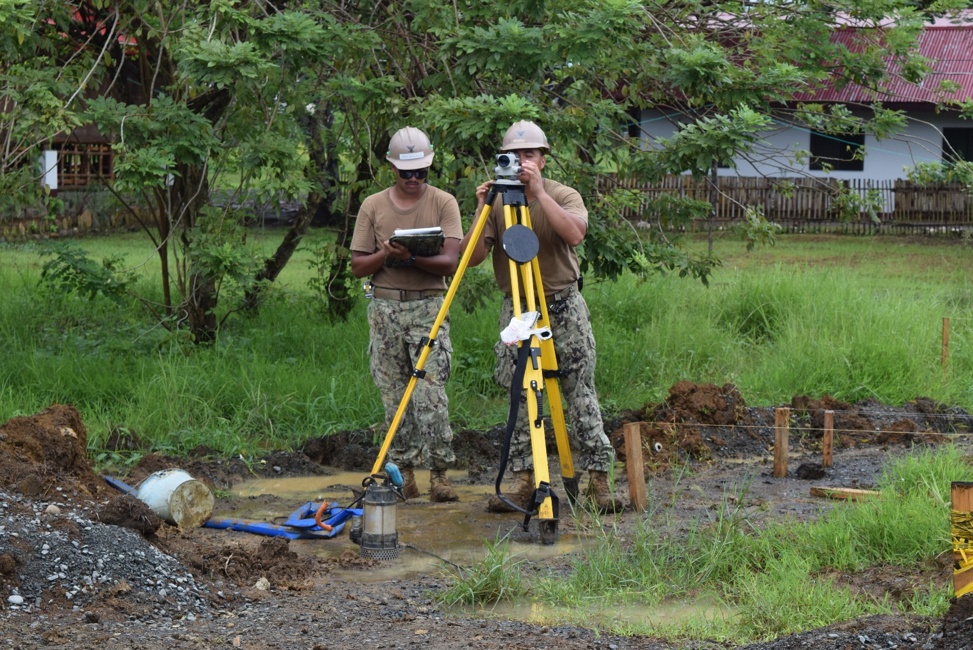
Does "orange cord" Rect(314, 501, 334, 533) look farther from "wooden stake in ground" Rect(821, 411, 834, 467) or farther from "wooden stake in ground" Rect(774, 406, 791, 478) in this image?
"wooden stake in ground" Rect(821, 411, 834, 467)

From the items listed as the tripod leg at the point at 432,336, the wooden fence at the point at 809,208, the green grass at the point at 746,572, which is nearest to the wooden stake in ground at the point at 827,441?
the green grass at the point at 746,572

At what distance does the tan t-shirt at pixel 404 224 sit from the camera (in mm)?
6723

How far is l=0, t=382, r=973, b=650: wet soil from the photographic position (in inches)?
179

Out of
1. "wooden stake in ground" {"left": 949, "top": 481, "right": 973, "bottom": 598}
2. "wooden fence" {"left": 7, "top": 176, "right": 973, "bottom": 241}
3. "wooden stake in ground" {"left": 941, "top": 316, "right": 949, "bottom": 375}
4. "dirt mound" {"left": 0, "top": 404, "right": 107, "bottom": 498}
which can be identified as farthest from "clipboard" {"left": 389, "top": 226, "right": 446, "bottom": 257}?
"wooden fence" {"left": 7, "top": 176, "right": 973, "bottom": 241}

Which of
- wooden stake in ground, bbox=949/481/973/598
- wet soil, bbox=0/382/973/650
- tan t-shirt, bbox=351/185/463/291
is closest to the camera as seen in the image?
wooden stake in ground, bbox=949/481/973/598

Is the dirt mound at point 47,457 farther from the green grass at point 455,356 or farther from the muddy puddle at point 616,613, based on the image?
the muddy puddle at point 616,613

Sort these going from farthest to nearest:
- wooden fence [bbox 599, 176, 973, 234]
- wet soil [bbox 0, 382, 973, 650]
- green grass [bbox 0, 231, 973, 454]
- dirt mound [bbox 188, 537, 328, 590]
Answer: wooden fence [bbox 599, 176, 973, 234]
green grass [bbox 0, 231, 973, 454]
dirt mound [bbox 188, 537, 328, 590]
wet soil [bbox 0, 382, 973, 650]

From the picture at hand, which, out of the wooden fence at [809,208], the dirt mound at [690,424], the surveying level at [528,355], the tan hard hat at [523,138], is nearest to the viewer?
the surveying level at [528,355]

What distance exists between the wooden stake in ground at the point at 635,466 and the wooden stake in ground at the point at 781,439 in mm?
1017

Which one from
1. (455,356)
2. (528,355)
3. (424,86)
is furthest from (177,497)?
(455,356)

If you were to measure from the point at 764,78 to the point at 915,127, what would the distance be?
17.7 meters

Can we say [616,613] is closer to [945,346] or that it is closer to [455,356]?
[455,356]

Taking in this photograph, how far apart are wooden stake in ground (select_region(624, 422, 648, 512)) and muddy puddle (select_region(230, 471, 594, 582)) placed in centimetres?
37

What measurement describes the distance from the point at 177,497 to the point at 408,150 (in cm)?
214
